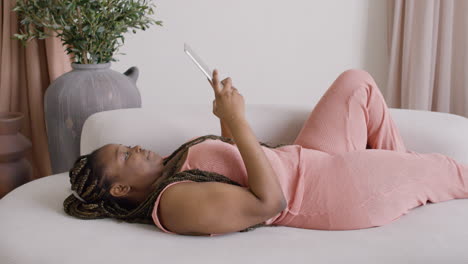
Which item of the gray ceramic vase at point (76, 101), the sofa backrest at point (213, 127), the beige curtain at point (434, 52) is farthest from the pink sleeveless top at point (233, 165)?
the beige curtain at point (434, 52)

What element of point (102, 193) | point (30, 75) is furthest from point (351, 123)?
point (30, 75)

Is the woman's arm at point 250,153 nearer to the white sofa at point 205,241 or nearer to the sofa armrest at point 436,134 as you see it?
the white sofa at point 205,241

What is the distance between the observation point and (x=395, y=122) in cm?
184

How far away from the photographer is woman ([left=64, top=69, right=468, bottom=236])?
4.31ft

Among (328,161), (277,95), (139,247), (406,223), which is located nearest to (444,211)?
(406,223)

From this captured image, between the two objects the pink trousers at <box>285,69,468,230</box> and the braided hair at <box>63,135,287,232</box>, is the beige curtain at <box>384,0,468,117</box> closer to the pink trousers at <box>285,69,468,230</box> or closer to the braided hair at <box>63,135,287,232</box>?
the pink trousers at <box>285,69,468,230</box>

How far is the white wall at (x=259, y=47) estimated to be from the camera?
9.28 feet

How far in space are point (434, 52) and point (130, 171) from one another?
6.67ft

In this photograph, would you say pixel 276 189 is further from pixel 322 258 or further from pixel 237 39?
pixel 237 39

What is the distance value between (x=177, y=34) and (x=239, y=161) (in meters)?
1.55

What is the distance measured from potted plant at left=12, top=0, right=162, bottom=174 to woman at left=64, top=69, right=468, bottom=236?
771mm

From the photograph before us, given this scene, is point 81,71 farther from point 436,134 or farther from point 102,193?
point 436,134

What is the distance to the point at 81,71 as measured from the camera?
2250 mm

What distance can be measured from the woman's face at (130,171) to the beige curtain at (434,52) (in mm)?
1897
